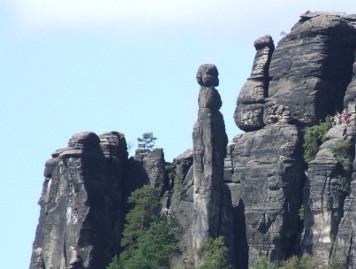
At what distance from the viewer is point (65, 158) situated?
109 metres

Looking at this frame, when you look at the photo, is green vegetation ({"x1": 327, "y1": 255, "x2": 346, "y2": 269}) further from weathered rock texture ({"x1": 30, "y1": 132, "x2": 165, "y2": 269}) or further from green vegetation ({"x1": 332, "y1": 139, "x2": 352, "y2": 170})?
weathered rock texture ({"x1": 30, "y1": 132, "x2": 165, "y2": 269})

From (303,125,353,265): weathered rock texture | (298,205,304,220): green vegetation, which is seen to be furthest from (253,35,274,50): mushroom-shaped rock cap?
(298,205,304,220): green vegetation

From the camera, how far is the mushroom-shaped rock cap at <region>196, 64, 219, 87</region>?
107 meters

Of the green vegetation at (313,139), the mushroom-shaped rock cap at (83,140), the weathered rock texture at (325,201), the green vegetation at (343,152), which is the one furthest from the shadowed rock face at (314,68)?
the mushroom-shaped rock cap at (83,140)

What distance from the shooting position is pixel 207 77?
107 meters

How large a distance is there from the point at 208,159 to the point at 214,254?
448 centimetres

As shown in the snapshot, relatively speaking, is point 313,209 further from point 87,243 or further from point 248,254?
point 87,243

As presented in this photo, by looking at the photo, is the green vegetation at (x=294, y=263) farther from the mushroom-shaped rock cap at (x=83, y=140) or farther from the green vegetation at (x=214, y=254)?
the mushroom-shaped rock cap at (x=83, y=140)

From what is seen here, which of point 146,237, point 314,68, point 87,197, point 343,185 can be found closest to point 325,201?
point 343,185

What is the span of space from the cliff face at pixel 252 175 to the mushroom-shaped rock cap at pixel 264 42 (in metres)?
0.05

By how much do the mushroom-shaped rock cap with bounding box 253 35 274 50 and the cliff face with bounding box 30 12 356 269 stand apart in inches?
2.0

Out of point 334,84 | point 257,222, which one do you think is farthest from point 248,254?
point 334,84

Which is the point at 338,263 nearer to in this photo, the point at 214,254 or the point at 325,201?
the point at 325,201

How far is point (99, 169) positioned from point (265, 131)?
8.59m
